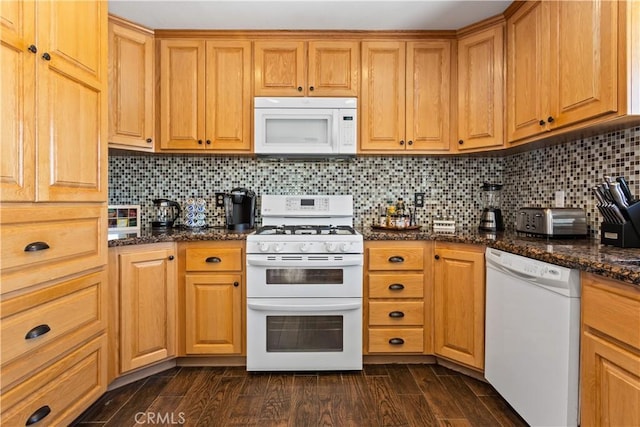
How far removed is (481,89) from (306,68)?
121 cm

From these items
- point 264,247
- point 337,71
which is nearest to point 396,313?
point 264,247

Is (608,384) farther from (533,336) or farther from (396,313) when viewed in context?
(396,313)

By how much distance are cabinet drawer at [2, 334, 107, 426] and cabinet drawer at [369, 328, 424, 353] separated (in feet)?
5.00

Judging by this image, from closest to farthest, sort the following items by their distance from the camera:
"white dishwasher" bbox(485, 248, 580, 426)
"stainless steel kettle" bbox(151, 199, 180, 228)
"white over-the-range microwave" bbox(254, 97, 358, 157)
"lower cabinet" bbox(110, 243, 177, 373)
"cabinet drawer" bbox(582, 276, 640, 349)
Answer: "cabinet drawer" bbox(582, 276, 640, 349)
"white dishwasher" bbox(485, 248, 580, 426)
"lower cabinet" bbox(110, 243, 177, 373)
"white over-the-range microwave" bbox(254, 97, 358, 157)
"stainless steel kettle" bbox(151, 199, 180, 228)

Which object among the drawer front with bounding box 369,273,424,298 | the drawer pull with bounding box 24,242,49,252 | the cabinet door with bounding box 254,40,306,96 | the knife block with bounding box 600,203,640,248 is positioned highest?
the cabinet door with bounding box 254,40,306,96

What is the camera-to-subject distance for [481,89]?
Answer: 7.64ft

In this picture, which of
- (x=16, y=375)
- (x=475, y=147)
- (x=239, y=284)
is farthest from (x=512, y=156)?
(x=16, y=375)

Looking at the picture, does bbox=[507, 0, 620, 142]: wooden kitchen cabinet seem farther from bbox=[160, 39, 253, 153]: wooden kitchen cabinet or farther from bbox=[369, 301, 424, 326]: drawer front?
bbox=[160, 39, 253, 153]: wooden kitchen cabinet

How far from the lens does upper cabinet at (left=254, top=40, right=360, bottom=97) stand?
2.44 metres

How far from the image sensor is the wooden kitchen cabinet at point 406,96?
246 centimetres

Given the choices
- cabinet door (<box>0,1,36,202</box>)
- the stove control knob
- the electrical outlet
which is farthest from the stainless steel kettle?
cabinet door (<box>0,1,36,202</box>)

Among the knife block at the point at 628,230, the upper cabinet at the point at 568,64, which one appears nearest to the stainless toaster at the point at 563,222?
the knife block at the point at 628,230

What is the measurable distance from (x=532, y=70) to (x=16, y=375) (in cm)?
278

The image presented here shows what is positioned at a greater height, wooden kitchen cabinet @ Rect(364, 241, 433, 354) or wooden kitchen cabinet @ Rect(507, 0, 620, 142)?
wooden kitchen cabinet @ Rect(507, 0, 620, 142)
